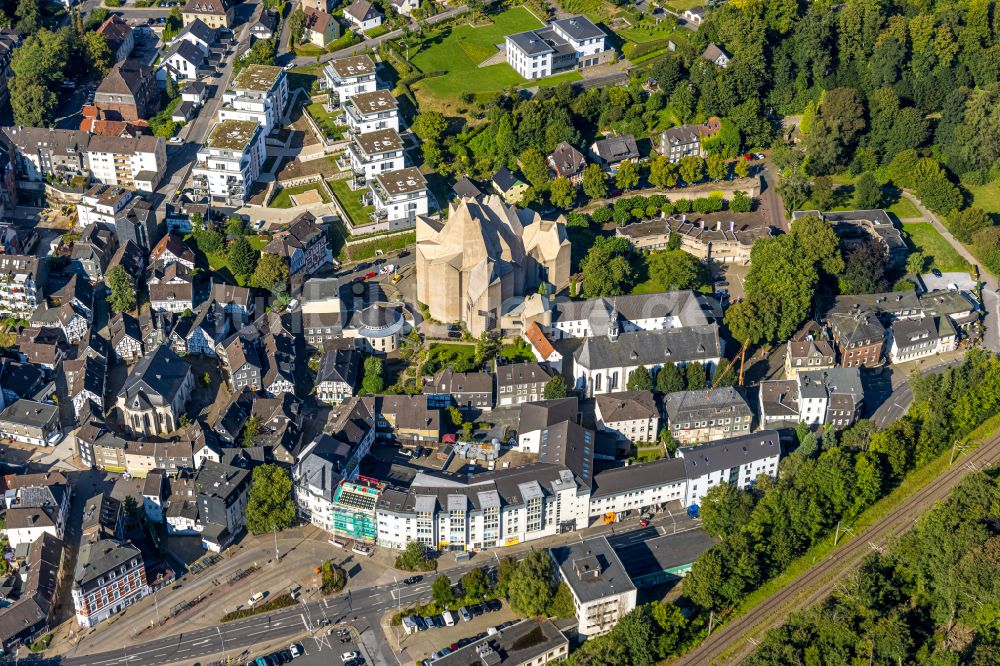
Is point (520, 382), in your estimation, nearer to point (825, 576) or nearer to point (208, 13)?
point (825, 576)

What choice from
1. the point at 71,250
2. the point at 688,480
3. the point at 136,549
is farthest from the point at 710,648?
the point at 71,250

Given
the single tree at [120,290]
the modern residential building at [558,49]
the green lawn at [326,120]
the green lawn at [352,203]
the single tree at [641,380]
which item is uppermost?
the modern residential building at [558,49]

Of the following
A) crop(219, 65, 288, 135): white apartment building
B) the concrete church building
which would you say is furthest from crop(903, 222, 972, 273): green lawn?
crop(219, 65, 288, 135): white apartment building

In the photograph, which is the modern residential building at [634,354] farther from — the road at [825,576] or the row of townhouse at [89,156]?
the row of townhouse at [89,156]

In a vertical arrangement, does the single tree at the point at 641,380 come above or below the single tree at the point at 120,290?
below

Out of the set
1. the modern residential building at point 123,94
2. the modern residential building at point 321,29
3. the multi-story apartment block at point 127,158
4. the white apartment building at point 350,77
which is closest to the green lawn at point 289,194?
the multi-story apartment block at point 127,158

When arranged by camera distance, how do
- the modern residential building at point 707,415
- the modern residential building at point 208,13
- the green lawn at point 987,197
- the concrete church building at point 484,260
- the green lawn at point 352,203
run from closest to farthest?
the modern residential building at point 707,415, the concrete church building at point 484,260, the green lawn at point 352,203, the green lawn at point 987,197, the modern residential building at point 208,13

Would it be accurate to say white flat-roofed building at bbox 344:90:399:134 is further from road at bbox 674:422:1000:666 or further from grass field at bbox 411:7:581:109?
road at bbox 674:422:1000:666
